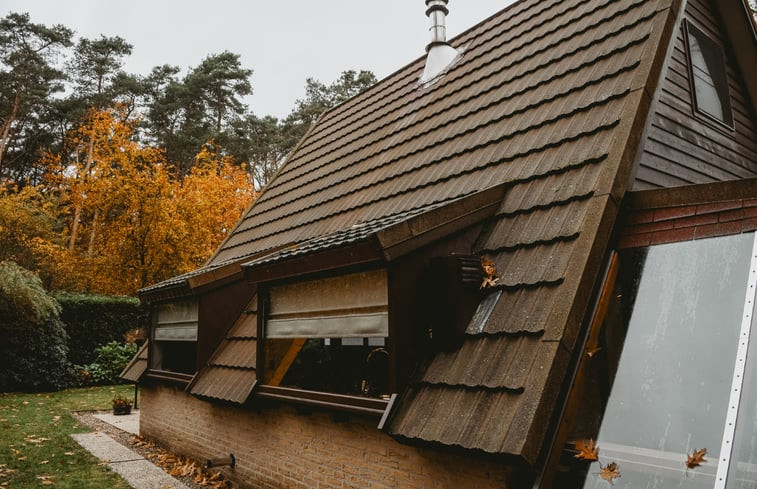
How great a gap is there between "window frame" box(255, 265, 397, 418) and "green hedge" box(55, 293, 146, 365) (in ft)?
51.9

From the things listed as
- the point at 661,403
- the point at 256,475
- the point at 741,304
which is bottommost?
the point at 256,475

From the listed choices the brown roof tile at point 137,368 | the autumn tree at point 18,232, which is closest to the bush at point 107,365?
the autumn tree at point 18,232

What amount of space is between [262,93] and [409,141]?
209 ft

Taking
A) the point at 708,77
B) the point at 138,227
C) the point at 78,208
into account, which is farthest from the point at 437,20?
the point at 78,208

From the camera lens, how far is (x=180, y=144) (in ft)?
116

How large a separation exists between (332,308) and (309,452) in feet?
5.27

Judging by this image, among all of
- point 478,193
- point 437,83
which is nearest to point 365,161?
point 437,83

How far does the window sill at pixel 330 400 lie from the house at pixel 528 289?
2cm

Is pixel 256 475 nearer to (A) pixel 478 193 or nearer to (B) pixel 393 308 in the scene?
(B) pixel 393 308

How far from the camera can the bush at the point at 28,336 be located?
16.6 meters

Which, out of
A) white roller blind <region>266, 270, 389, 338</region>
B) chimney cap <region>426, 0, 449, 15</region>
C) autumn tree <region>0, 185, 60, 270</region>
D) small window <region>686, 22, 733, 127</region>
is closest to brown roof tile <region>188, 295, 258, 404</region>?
white roller blind <region>266, 270, 389, 338</region>

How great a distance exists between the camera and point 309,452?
5.55m

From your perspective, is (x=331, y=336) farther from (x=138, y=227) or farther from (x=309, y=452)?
(x=138, y=227)

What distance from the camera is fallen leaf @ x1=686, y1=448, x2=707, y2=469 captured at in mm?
2932
